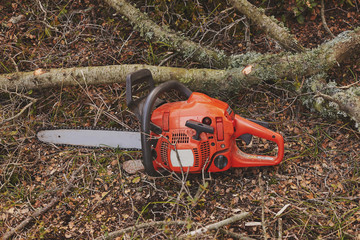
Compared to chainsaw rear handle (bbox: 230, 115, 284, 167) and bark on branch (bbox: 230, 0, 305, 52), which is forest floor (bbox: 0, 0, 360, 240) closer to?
chainsaw rear handle (bbox: 230, 115, 284, 167)

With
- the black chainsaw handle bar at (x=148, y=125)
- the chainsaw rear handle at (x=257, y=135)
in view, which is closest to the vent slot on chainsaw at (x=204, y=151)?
the chainsaw rear handle at (x=257, y=135)

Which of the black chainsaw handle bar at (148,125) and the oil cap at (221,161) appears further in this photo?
the oil cap at (221,161)

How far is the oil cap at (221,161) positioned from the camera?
2.49m

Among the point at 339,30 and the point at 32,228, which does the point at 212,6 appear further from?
the point at 32,228

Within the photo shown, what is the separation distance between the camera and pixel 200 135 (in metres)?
2.43

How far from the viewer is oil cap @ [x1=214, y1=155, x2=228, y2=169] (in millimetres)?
2486

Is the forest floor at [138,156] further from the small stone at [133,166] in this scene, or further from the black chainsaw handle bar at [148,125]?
the black chainsaw handle bar at [148,125]

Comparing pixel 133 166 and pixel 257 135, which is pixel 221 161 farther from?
pixel 133 166

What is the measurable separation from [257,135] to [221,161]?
1.07 ft

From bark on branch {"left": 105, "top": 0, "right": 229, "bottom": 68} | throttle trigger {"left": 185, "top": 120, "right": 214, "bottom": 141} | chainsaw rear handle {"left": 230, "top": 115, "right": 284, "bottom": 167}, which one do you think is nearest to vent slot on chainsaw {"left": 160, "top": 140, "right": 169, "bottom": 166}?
throttle trigger {"left": 185, "top": 120, "right": 214, "bottom": 141}

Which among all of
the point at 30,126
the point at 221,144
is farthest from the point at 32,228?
the point at 221,144

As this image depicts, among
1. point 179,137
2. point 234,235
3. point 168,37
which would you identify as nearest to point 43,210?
point 179,137

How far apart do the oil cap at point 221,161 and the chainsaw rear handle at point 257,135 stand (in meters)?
0.09

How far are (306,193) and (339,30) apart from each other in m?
1.88
